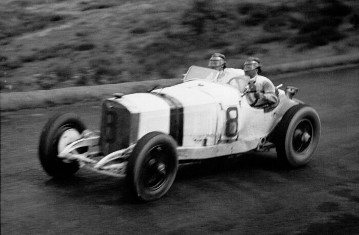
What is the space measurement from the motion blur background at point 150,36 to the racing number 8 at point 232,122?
15.5 feet

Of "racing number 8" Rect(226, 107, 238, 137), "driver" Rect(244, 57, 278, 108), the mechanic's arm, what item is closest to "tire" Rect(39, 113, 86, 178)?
"racing number 8" Rect(226, 107, 238, 137)

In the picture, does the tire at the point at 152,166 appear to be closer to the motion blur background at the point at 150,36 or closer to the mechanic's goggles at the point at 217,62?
the mechanic's goggles at the point at 217,62

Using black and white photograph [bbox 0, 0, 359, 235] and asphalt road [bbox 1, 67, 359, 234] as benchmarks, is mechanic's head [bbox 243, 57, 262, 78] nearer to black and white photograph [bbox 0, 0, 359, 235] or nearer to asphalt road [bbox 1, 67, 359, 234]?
black and white photograph [bbox 0, 0, 359, 235]

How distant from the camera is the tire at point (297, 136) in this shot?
7238 mm

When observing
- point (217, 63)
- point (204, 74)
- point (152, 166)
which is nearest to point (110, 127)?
point (152, 166)

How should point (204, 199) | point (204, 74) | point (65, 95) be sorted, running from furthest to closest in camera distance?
1. point (65, 95)
2. point (204, 74)
3. point (204, 199)

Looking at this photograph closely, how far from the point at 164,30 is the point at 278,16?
142 inches

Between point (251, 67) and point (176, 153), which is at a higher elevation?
point (251, 67)

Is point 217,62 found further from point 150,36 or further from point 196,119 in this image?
point 150,36

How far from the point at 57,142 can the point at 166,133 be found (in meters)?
1.02

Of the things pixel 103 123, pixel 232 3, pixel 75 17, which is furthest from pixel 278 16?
pixel 103 123

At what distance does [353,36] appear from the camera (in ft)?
53.6

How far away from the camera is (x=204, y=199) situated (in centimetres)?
634

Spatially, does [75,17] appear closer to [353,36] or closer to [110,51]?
[110,51]
